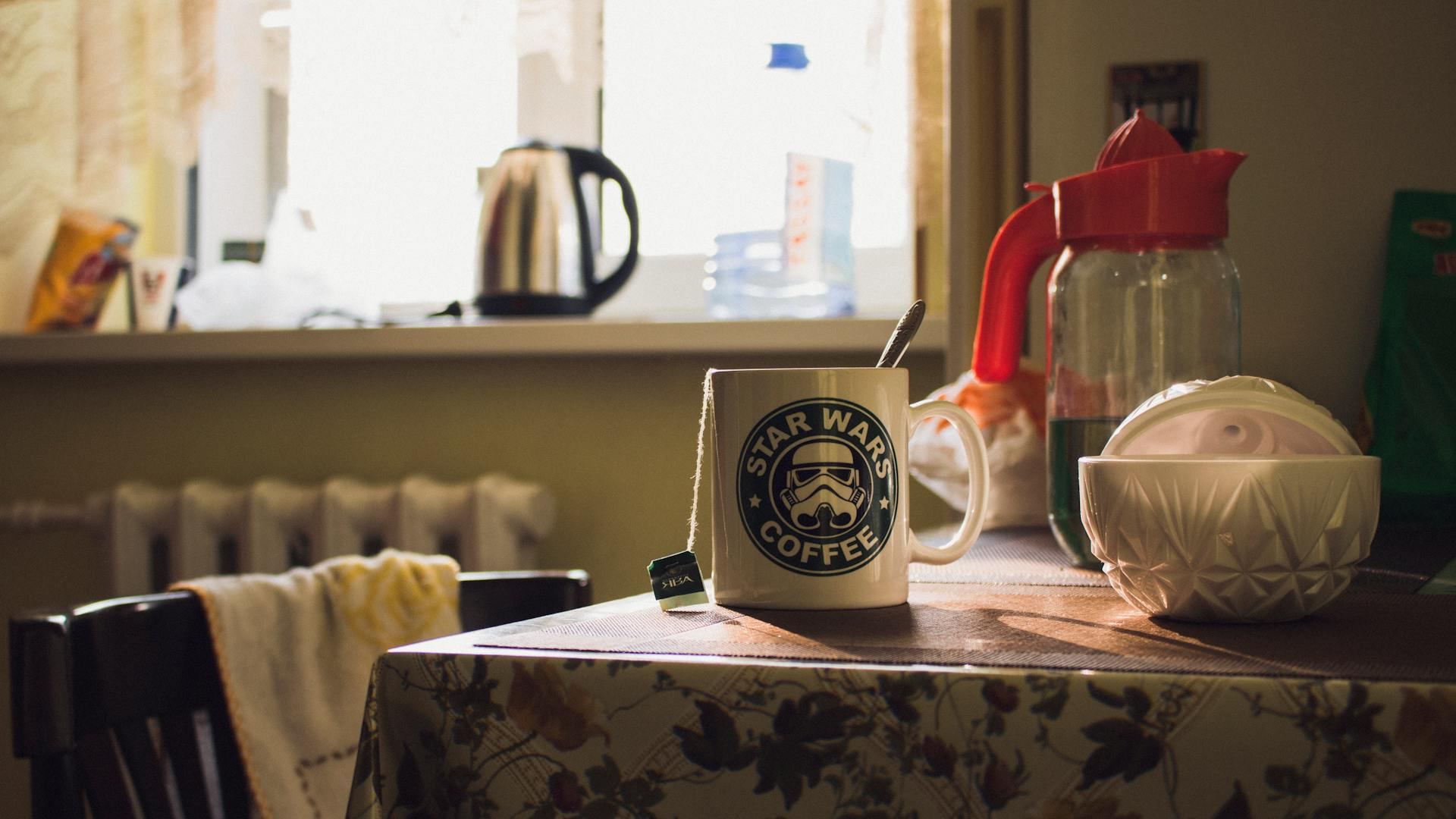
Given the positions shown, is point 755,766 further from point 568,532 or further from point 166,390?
point 166,390

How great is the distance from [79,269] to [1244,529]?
1645mm

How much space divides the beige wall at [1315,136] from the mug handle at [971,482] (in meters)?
0.47

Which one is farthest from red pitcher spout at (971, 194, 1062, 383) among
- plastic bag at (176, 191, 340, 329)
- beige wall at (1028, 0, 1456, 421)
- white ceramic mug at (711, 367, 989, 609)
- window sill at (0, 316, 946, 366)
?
plastic bag at (176, 191, 340, 329)

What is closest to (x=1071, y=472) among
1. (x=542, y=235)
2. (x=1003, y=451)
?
(x=1003, y=451)

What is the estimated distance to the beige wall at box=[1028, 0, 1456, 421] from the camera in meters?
0.91

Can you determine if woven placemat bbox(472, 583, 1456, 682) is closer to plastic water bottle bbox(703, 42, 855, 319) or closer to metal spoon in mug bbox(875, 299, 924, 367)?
metal spoon in mug bbox(875, 299, 924, 367)

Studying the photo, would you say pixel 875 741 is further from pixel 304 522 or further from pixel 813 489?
pixel 304 522

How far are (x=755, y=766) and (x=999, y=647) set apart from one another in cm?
9

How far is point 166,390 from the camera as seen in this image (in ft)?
5.40

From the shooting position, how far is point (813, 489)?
1.66 feet

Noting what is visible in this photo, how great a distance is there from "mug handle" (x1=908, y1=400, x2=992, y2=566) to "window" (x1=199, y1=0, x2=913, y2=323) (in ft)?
3.03

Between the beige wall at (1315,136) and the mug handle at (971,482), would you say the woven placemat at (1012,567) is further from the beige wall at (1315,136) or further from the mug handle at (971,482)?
the beige wall at (1315,136)

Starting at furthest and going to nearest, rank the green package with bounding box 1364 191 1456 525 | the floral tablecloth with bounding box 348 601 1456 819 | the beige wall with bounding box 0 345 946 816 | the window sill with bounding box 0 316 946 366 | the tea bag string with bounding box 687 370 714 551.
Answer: the beige wall with bounding box 0 345 946 816
the window sill with bounding box 0 316 946 366
the green package with bounding box 1364 191 1456 525
the tea bag string with bounding box 687 370 714 551
the floral tablecloth with bounding box 348 601 1456 819

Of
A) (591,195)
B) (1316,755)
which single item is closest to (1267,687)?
Answer: (1316,755)
